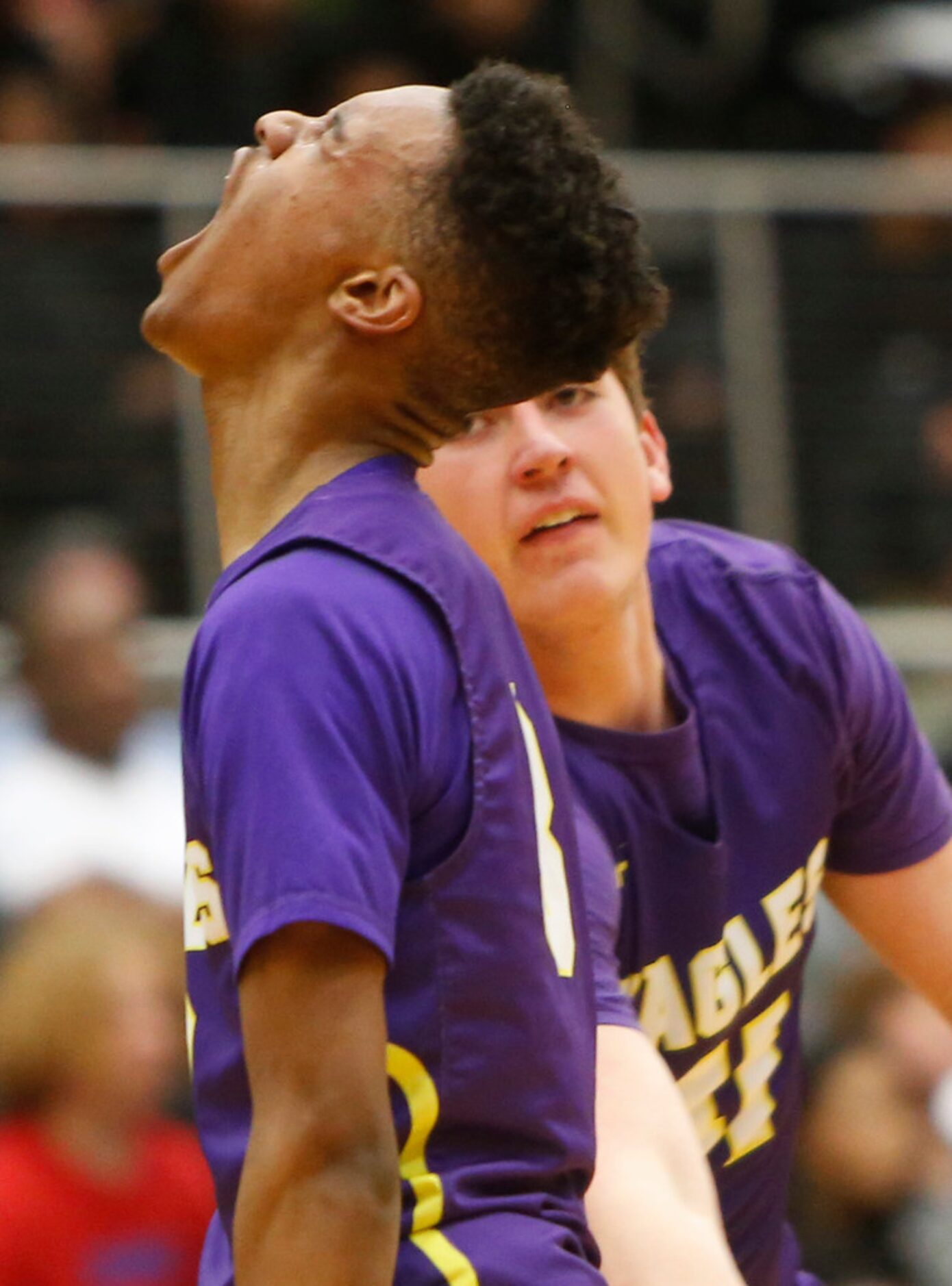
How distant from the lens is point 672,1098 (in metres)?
2.21

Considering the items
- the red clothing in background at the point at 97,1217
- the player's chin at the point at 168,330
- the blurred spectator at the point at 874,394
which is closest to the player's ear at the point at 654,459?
the player's chin at the point at 168,330

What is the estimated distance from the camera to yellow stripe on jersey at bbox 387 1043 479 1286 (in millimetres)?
1737

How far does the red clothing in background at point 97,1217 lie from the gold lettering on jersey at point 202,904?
2.11m

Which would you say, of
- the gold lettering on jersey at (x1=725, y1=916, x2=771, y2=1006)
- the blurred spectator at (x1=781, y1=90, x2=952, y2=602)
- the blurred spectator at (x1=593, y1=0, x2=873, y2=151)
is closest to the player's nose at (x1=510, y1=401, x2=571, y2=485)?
the gold lettering on jersey at (x1=725, y1=916, x2=771, y2=1006)

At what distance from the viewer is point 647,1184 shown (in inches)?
81.6

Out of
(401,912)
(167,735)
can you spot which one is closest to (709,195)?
(167,735)

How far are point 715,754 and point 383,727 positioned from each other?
4.07 ft

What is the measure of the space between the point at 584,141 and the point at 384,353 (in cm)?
26

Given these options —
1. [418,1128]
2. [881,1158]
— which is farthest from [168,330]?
[881,1158]

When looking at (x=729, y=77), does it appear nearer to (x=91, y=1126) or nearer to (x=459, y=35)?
(x=459, y=35)

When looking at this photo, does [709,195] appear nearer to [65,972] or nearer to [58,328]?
[58,328]

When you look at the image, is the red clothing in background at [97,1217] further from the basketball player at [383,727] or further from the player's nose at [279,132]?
the player's nose at [279,132]

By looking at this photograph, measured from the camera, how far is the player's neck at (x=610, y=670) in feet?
9.04

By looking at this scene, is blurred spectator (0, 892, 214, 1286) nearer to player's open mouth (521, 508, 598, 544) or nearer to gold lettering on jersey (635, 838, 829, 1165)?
gold lettering on jersey (635, 838, 829, 1165)
